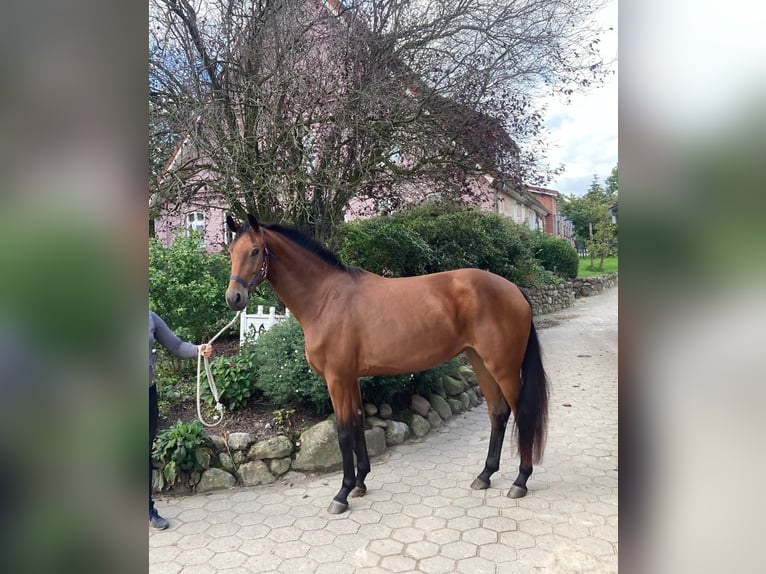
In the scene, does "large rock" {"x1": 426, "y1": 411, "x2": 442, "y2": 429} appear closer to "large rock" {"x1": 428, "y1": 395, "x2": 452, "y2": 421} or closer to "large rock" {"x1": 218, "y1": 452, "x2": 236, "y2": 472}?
"large rock" {"x1": 428, "y1": 395, "x2": 452, "y2": 421}

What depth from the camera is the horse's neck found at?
3025mm

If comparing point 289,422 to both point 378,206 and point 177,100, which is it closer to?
point 378,206

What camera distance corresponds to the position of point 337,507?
Result: 2.87 metres

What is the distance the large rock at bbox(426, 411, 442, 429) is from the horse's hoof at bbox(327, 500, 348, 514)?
1647 mm

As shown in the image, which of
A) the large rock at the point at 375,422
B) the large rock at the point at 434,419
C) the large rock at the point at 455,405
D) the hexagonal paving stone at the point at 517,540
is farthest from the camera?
the large rock at the point at 455,405

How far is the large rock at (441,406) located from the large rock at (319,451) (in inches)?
57.4

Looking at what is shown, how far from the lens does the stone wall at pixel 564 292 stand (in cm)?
1103

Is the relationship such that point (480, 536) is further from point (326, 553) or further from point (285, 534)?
point (285, 534)

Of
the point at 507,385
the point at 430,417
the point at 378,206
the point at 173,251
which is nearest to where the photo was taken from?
the point at 507,385

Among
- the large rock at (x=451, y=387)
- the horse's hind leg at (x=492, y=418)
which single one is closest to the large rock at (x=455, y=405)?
the large rock at (x=451, y=387)

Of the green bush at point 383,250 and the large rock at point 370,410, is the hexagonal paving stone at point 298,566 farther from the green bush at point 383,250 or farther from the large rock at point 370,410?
the green bush at point 383,250
